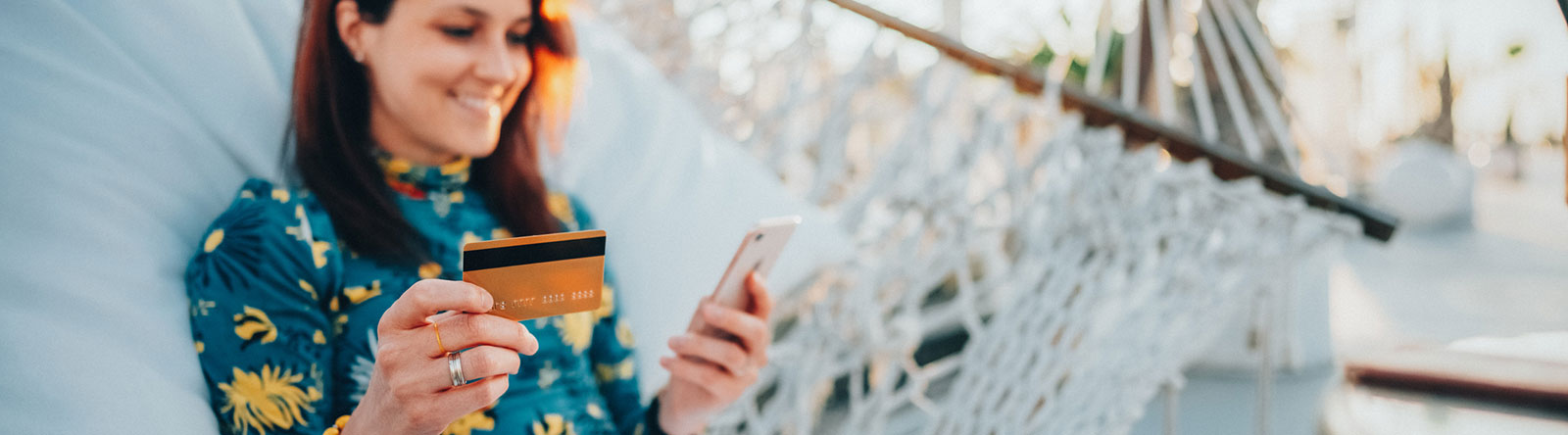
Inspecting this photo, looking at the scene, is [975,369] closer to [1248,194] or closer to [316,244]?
[1248,194]

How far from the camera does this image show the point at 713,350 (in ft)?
2.61

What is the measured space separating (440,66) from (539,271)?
1.06 feet

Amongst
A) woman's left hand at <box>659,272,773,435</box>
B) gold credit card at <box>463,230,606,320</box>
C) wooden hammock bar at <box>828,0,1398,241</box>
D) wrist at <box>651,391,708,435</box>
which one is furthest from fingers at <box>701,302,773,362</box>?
wooden hammock bar at <box>828,0,1398,241</box>

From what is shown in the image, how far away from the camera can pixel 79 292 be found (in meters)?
0.61

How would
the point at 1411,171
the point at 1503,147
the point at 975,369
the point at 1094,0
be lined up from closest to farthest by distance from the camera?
the point at 975,369 → the point at 1094,0 → the point at 1411,171 → the point at 1503,147

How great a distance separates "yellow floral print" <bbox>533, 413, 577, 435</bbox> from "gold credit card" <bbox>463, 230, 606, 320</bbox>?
325 mm

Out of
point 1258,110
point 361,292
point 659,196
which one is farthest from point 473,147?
point 1258,110

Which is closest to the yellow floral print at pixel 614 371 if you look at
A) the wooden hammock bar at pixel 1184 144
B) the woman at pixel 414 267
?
the woman at pixel 414 267

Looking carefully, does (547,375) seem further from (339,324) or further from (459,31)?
(459,31)

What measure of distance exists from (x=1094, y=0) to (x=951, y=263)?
1.12 metres

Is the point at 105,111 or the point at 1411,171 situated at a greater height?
the point at 105,111

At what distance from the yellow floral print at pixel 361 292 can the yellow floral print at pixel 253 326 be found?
9 centimetres

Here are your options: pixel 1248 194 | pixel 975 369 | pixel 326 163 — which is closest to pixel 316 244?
pixel 326 163

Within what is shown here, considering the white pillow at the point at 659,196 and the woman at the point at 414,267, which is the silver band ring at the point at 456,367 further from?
the white pillow at the point at 659,196
